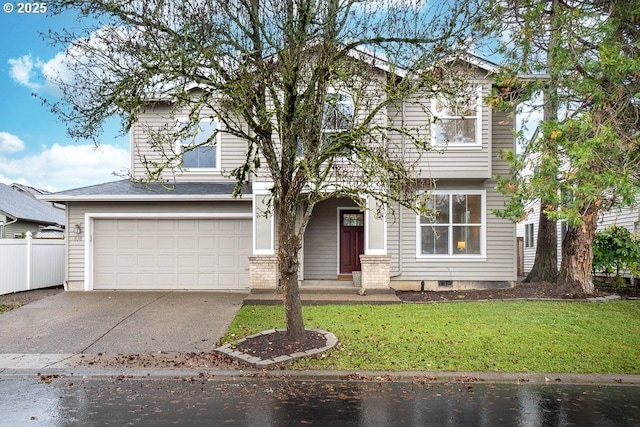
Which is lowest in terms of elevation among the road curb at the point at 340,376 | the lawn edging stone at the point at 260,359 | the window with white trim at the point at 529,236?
the road curb at the point at 340,376

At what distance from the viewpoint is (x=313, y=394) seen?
18.7ft

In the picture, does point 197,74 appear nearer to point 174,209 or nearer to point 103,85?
point 103,85

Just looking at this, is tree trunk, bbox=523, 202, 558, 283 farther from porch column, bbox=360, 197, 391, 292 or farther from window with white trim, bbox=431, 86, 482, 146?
porch column, bbox=360, 197, 391, 292

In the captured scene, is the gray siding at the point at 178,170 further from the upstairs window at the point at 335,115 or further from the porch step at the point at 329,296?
the porch step at the point at 329,296

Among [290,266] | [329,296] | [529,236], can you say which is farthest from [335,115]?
[529,236]

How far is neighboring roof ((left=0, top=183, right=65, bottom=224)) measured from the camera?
22450mm

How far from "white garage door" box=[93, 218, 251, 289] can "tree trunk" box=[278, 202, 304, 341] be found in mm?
5832

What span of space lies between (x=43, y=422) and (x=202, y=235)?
8.62 meters

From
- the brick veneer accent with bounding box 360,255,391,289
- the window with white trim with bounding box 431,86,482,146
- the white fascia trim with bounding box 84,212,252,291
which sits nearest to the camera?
the brick veneer accent with bounding box 360,255,391,289

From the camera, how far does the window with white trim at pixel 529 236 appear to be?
2138 centimetres

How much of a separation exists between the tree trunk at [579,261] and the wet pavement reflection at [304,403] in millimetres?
6241

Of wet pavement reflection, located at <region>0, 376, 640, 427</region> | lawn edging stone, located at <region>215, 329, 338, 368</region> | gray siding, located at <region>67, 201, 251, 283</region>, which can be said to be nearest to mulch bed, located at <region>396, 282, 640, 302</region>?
lawn edging stone, located at <region>215, 329, 338, 368</region>

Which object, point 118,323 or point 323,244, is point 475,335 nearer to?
point 323,244

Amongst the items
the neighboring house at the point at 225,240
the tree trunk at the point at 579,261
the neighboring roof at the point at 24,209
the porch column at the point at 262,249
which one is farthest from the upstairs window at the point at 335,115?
the neighboring roof at the point at 24,209
